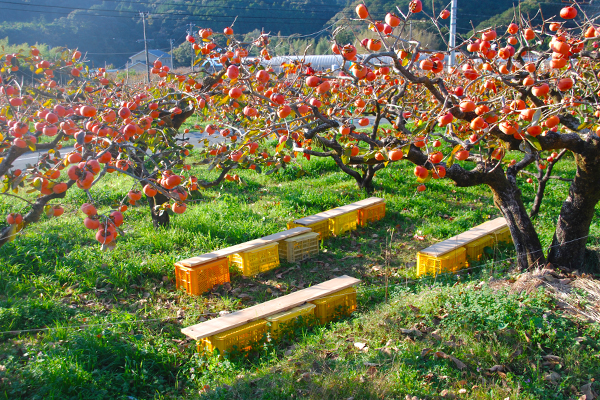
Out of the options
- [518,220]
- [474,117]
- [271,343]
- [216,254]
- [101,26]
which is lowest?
[271,343]

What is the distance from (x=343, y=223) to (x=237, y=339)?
2.82 meters

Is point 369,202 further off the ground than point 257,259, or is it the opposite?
point 369,202

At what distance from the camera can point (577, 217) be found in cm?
379

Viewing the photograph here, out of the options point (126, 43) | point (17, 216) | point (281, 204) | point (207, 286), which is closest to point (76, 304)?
point (207, 286)

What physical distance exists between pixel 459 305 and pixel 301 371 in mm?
1382

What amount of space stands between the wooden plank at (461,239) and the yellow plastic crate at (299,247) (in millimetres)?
1303

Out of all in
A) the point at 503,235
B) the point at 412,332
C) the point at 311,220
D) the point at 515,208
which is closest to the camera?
the point at 412,332

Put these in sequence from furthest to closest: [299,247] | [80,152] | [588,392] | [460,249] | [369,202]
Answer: [369,202], [299,247], [460,249], [80,152], [588,392]

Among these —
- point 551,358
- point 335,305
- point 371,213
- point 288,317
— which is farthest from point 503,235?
point 288,317

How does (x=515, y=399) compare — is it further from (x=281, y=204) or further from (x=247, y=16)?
(x=247, y=16)

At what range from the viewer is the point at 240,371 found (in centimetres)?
297

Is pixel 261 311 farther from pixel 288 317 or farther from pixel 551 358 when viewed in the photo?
pixel 551 358

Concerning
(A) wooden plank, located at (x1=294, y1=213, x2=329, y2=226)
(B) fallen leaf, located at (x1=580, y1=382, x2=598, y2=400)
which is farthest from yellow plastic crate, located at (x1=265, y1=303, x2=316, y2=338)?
(B) fallen leaf, located at (x1=580, y1=382, x2=598, y2=400)

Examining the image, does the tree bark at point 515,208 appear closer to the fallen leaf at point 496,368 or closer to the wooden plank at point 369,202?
the fallen leaf at point 496,368
